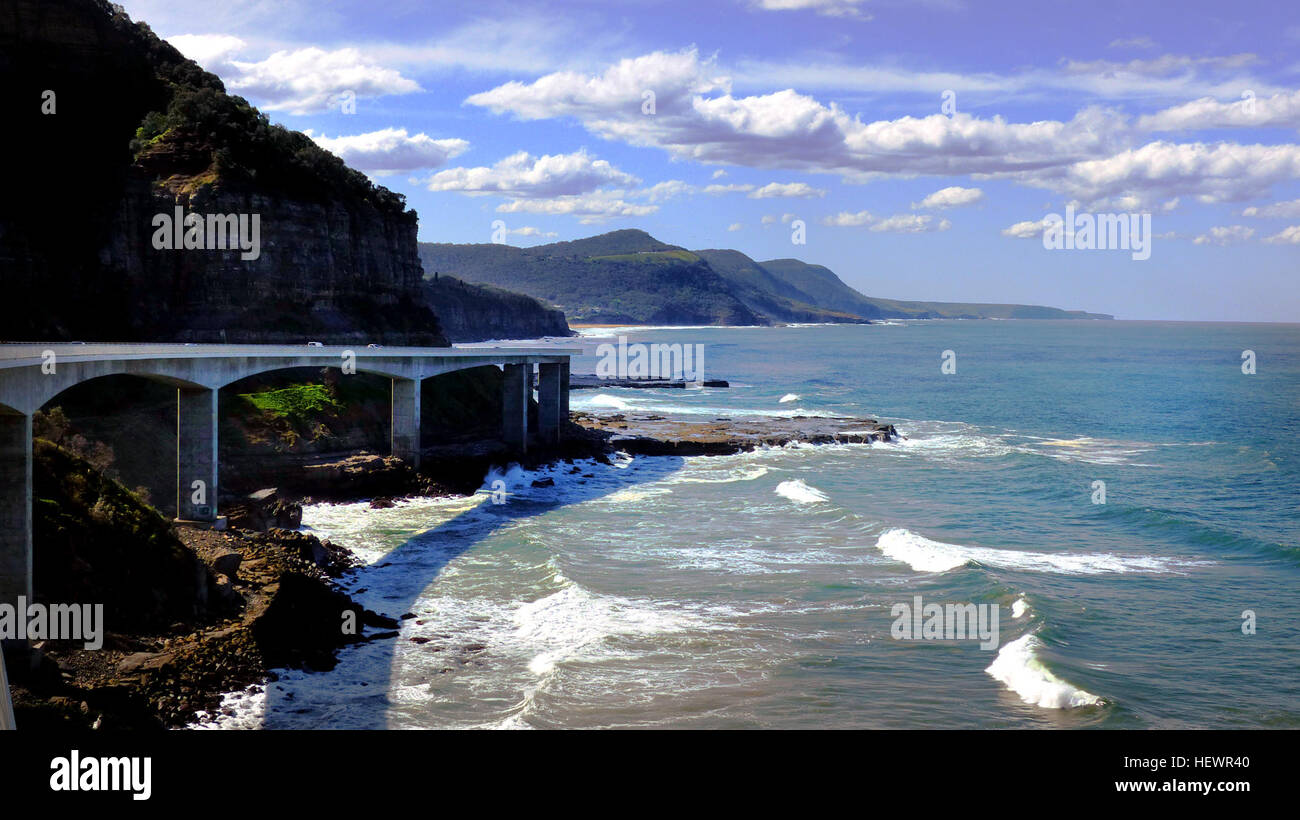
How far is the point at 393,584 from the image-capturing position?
32438 millimetres

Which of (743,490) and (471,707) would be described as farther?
(743,490)

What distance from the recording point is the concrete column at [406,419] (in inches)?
2036

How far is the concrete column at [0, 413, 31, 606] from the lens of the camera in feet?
69.5

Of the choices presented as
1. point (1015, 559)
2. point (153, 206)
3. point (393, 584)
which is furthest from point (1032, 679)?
point (153, 206)

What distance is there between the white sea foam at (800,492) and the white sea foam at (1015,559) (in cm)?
888

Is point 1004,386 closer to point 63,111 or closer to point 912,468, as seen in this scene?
point 912,468

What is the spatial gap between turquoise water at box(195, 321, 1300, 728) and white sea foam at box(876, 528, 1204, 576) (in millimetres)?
169

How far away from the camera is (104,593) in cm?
2419

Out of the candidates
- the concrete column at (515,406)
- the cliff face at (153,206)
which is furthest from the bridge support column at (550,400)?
the cliff face at (153,206)

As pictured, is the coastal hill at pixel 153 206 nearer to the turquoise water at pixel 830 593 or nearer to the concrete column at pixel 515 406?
the concrete column at pixel 515 406

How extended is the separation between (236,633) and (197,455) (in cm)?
1479

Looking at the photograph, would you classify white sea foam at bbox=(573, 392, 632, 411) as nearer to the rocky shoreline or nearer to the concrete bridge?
the concrete bridge
